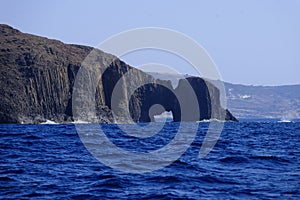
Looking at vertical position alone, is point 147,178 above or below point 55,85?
below

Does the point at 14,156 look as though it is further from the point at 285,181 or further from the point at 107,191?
the point at 285,181

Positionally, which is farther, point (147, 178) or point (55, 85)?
point (55, 85)

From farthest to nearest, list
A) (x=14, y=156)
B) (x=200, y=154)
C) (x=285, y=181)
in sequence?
(x=200, y=154) → (x=14, y=156) → (x=285, y=181)

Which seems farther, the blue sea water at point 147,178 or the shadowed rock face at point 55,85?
the shadowed rock face at point 55,85

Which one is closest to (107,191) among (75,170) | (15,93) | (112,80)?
(75,170)

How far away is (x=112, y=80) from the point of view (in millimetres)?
143250

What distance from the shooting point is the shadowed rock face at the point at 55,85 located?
11719 centimetres

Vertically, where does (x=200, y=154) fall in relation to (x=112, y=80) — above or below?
below

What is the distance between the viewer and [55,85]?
126 meters

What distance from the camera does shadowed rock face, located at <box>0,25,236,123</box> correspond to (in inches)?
4614

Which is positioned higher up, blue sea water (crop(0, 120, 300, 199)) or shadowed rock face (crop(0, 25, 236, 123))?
shadowed rock face (crop(0, 25, 236, 123))

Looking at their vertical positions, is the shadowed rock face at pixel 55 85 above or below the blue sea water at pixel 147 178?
above

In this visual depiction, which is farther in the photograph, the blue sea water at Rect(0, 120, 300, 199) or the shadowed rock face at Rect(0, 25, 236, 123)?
the shadowed rock face at Rect(0, 25, 236, 123)

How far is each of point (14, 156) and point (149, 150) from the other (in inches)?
389
